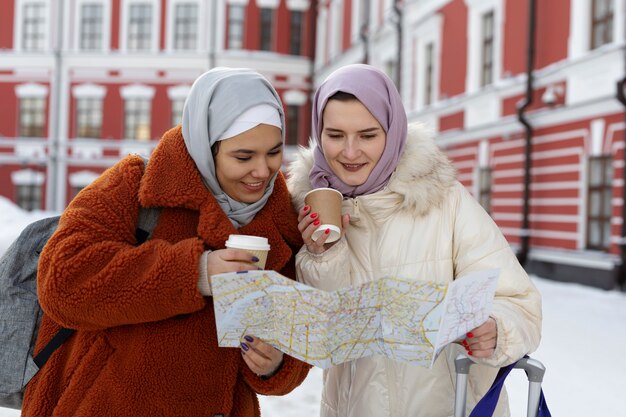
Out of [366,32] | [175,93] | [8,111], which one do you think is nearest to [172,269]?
[366,32]

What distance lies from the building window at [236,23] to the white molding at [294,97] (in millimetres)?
2472

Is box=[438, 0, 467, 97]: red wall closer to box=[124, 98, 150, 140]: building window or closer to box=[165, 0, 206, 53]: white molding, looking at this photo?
box=[165, 0, 206, 53]: white molding

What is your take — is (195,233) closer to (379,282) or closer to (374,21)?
(379,282)

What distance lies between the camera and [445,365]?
2018mm

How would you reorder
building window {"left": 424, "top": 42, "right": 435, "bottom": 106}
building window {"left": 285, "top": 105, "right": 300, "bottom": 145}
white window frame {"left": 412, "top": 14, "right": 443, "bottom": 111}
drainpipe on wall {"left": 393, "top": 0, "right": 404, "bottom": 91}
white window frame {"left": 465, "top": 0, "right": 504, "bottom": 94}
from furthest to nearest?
1. building window {"left": 285, "top": 105, "right": 300, "bottom": 145}
2. drainpipe on wall {"left": 393, "top": 0, "right": 404, "bottom": 91}
3. building window {"left": 424, "top": 42, "right": 435, "bottom": 106}
4. white window frame {"left": 412, "top": 14, "right": 443, "bottom": 111}
5. white window frame {"left": 465, "top": 0, "right": 504, "bottom": 94}

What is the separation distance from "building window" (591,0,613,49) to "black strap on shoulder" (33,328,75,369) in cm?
1042

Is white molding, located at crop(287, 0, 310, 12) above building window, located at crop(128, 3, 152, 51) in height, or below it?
above

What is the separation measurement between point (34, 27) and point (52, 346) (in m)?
26.8

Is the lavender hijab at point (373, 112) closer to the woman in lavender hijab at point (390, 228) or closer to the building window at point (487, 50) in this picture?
the woman in lavender hijab at point (390, 228)

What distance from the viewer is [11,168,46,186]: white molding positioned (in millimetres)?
25188

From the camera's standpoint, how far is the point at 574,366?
5719 mm

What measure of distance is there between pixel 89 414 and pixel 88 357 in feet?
0.46

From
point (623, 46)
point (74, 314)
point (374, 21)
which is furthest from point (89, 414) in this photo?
point (374, 21)

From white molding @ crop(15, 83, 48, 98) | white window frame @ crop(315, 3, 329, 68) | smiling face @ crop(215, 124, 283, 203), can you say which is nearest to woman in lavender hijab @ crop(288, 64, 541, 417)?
smiling face @ crop(215, 124, 283, 203)
